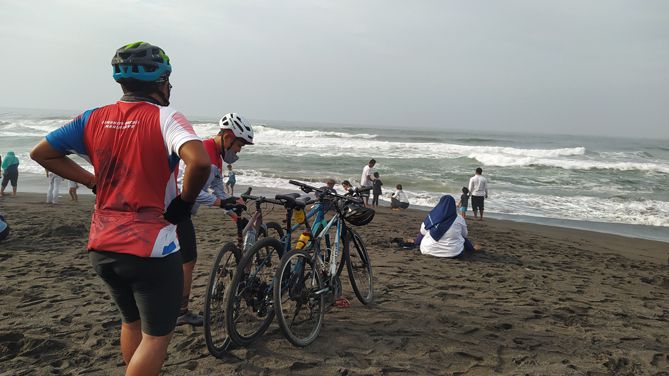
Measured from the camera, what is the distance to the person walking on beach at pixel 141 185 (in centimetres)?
186

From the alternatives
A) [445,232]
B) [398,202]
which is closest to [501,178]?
[398,202]

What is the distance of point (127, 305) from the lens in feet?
6.88

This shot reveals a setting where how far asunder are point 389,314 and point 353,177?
58.4 ft

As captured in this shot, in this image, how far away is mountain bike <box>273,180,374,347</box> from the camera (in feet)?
11.0

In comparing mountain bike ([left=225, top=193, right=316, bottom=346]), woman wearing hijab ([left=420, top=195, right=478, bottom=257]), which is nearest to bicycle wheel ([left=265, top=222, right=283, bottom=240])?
mountain bike ([left=225, top=193, right=316, bottom=346])

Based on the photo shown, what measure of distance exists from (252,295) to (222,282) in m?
0.25

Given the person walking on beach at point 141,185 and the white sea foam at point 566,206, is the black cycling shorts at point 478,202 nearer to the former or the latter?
the white sea foam at point 566,206

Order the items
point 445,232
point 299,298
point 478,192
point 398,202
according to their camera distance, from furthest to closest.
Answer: point 398,202, point 478,192, point 445,232, point 299,298

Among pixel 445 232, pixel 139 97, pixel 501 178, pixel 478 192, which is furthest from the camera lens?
pixel 501 178

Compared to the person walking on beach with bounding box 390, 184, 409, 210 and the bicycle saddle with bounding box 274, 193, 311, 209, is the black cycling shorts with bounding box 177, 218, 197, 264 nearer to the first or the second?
the bicycle saddle with bounding box 274, 193, 311, 209

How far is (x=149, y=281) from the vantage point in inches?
74.6

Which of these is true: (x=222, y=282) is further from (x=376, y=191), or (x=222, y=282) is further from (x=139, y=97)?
(x=376, y=191)

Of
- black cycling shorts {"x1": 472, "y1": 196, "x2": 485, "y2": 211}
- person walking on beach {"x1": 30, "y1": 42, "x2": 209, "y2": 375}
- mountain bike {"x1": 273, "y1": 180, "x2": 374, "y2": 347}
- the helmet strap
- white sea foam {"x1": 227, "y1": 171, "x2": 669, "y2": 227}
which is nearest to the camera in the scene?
person walking on beach {"x1": 30, "y1": 42, "x2": 209, "y2": 375}

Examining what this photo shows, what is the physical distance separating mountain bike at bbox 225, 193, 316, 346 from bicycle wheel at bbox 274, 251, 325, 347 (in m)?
0.16
